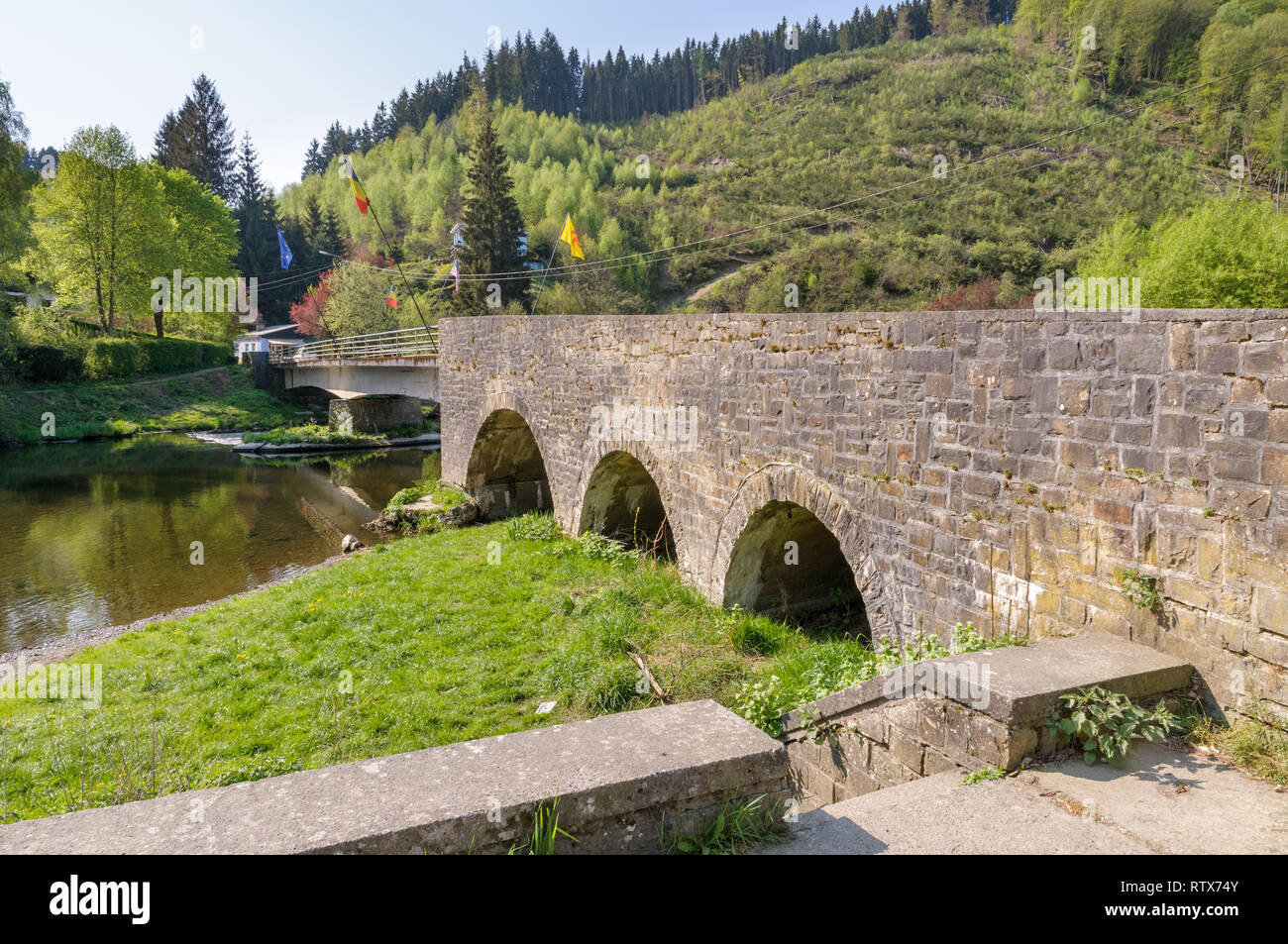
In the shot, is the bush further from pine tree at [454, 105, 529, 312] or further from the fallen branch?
the fallen branch

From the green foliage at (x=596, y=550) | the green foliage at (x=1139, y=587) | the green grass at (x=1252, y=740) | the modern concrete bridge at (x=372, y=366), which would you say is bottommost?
the green foliage at (x=596, y=550)

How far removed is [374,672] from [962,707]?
6592mm

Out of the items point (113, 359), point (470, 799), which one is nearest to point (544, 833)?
point (470, 799)

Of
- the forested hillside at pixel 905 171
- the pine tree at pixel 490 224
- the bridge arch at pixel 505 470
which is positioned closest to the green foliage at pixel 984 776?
the bridge arch at pixel 505 470

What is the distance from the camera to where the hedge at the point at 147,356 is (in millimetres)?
37562

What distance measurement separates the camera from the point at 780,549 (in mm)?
9102

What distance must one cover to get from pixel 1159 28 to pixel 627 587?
240 ft

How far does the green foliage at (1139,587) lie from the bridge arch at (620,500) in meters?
7.79

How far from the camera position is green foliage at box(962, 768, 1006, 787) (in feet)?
11.9

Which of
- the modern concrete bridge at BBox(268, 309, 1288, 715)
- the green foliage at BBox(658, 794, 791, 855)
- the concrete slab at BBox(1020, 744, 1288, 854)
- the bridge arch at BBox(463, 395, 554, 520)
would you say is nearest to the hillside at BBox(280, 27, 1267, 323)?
the bridge arch at BBox(463, 395, 554, 520)

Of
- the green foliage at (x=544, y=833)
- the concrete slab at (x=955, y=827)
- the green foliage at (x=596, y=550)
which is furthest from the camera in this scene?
the green foliage at (x=596, y=550)

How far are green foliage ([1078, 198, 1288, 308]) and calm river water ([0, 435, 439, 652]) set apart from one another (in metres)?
23.3

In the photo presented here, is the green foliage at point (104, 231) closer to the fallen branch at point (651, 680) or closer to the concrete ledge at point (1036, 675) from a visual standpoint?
the fallen branch at point (651, 680)

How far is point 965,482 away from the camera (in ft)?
18.5
